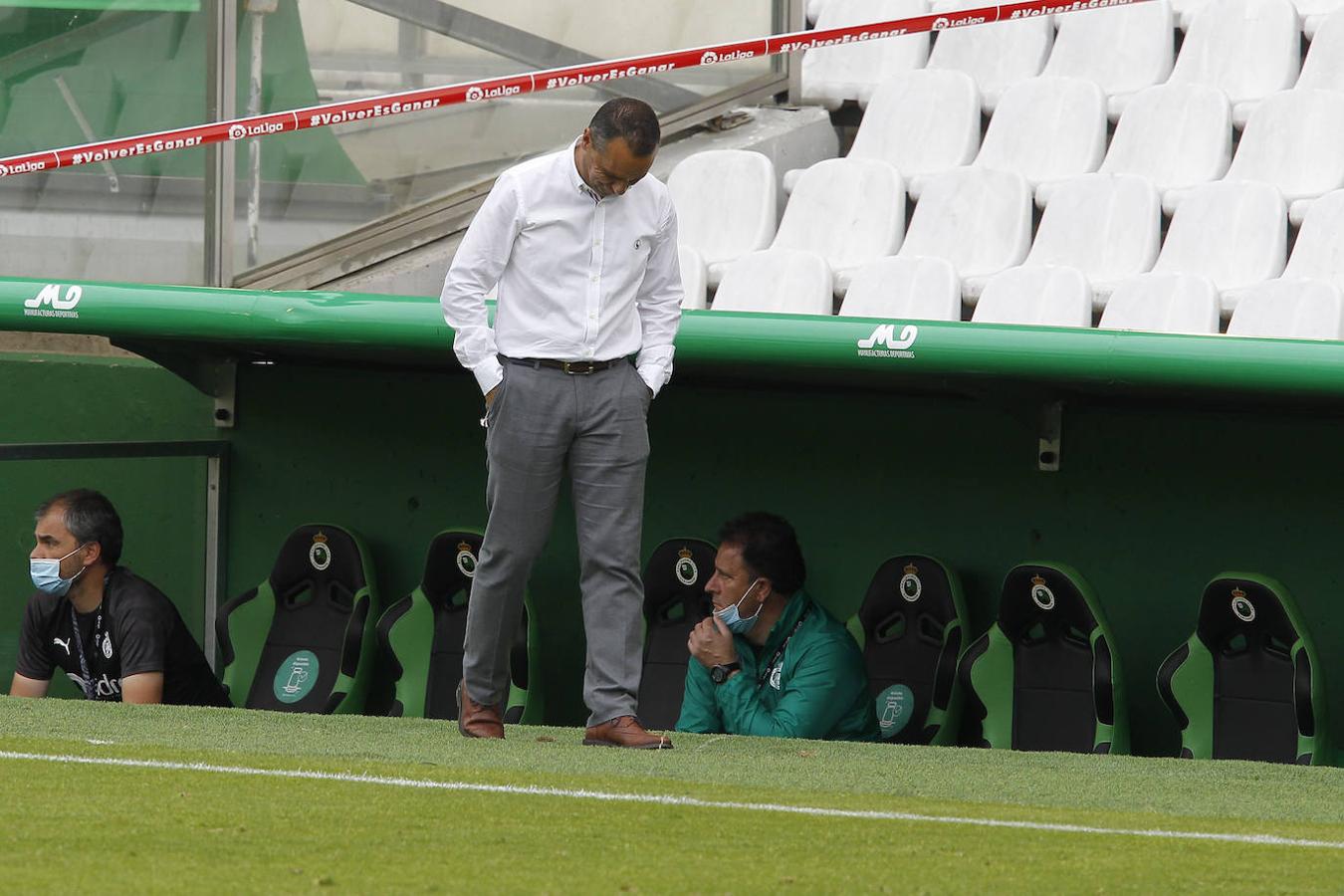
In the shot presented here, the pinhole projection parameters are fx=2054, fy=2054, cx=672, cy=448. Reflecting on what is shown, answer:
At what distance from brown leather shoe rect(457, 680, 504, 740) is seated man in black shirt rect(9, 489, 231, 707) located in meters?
1.61

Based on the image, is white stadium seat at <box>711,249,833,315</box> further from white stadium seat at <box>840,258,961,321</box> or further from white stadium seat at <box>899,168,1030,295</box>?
white stadium seat at <box>899,168,1030,295</box>

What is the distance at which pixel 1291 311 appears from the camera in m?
6.09

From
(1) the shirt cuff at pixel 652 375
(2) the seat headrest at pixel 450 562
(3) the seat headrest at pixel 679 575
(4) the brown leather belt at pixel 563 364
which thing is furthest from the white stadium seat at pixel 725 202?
(4) the brown leather belt at pixel 563 364

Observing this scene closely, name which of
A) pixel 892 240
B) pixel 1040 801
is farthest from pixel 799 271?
pixel 1040 801

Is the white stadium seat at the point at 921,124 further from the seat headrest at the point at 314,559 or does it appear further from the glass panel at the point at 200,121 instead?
the seat headrest at the point at 314,559

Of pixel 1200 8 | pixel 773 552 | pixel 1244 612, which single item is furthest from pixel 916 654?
pixel 1200 8

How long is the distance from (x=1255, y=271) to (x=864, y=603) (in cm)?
167

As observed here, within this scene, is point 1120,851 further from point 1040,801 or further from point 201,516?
point 201,516

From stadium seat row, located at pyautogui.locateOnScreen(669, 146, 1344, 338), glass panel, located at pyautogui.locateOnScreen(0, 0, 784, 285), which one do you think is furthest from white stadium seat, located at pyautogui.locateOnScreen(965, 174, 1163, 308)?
glass panel, located at pyautogui.locateOnScreen(0, 0, 784, 285)

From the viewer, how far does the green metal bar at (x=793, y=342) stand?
499cm

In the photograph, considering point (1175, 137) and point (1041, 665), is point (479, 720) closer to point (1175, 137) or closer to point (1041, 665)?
point (1041, 665)

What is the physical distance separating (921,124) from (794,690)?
9.81 ft

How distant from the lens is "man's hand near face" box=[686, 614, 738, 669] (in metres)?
5.64

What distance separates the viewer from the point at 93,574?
19.9ft
